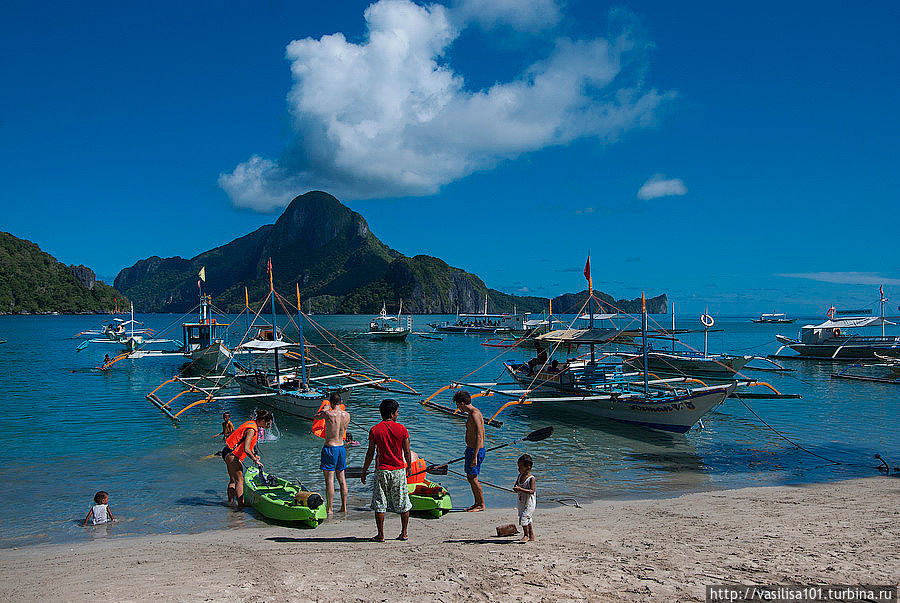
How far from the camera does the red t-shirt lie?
6887mm

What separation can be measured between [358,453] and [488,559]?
330 inches

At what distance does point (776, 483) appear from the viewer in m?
11.9

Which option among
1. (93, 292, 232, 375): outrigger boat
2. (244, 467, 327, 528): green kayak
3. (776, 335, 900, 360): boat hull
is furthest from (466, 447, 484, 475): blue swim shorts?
(776, 335, 900, 360): boat hull

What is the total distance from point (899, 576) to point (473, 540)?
4.62m

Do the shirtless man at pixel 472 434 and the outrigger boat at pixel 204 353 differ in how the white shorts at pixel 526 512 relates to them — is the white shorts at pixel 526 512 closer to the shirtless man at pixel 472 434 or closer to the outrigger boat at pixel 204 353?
the shirtless man at pixel 472 434

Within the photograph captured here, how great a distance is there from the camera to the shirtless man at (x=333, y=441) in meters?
8.60

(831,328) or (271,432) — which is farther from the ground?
(831,328)

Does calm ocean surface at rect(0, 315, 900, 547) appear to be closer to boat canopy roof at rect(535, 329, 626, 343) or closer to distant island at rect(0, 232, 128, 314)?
boat canopy roof at rect(535, 329, 626, 343)

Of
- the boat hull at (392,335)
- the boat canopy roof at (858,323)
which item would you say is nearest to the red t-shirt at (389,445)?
the boat canopy roof at (858,323)

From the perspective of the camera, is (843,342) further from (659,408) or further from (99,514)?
(99,514)

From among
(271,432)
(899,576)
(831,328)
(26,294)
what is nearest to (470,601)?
(899,576)

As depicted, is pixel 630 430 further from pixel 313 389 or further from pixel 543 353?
pixel 313 389

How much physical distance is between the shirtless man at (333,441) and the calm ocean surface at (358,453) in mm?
983

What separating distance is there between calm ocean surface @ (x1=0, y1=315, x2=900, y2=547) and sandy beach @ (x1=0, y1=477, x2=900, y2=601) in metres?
1.61
